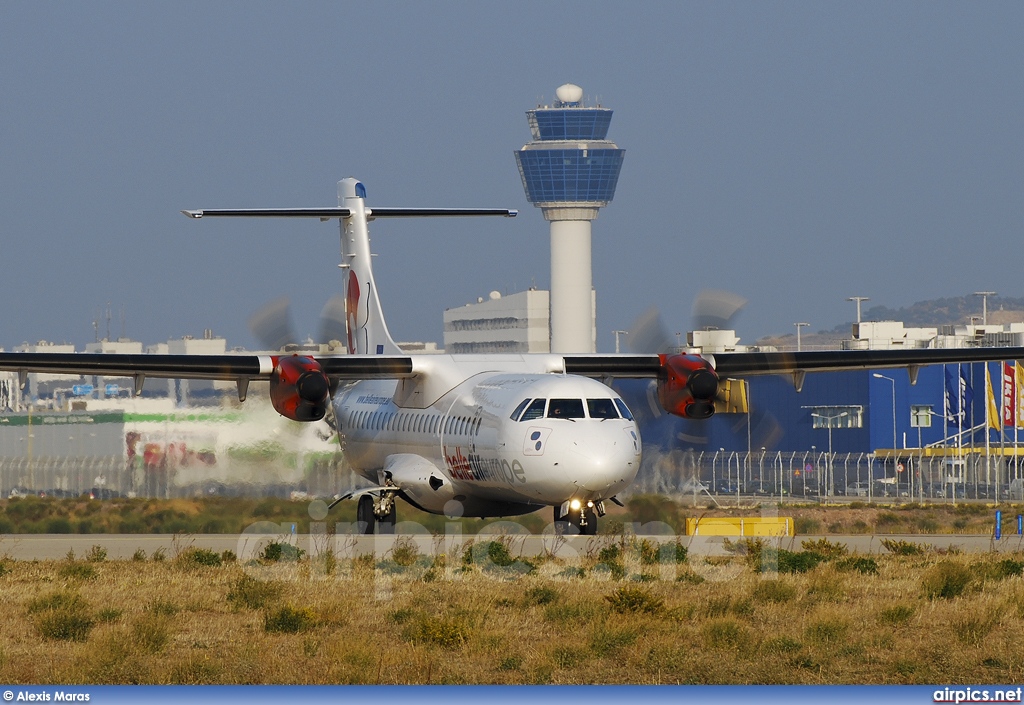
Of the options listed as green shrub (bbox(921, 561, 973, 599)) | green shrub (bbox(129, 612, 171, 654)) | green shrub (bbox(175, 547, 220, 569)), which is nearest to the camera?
green shrub (bbox(129, 612, 171, 654))

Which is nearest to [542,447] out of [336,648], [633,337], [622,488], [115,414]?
[622,488]

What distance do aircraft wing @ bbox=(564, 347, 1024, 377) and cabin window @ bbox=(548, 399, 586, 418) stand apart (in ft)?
13.3

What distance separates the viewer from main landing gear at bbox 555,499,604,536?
2417cm

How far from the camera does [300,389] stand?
2588 cm

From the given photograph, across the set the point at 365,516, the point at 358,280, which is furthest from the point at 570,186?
the point at 365,516

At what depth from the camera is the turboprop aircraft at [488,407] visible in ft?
77.1

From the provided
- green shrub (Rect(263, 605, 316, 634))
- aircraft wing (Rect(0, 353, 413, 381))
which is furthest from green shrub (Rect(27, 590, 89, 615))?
aircraft wing (Rect(0, 353, 413, 381))

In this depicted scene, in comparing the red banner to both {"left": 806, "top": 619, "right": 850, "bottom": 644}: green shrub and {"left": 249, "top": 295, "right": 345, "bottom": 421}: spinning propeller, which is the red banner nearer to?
{"left": 249, "top": 295, "right": 345, "bottom": 421}: spinning propeller

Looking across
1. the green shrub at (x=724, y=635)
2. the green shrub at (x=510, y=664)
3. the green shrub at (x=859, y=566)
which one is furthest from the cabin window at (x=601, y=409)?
the green shrub at (x=510, y=664)

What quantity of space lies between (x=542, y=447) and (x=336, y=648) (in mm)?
10479

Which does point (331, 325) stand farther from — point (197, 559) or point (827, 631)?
point (827, 631)

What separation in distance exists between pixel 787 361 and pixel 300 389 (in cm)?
914

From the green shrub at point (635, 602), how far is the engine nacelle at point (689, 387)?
10.3 meters

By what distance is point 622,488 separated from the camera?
77.6 ft
